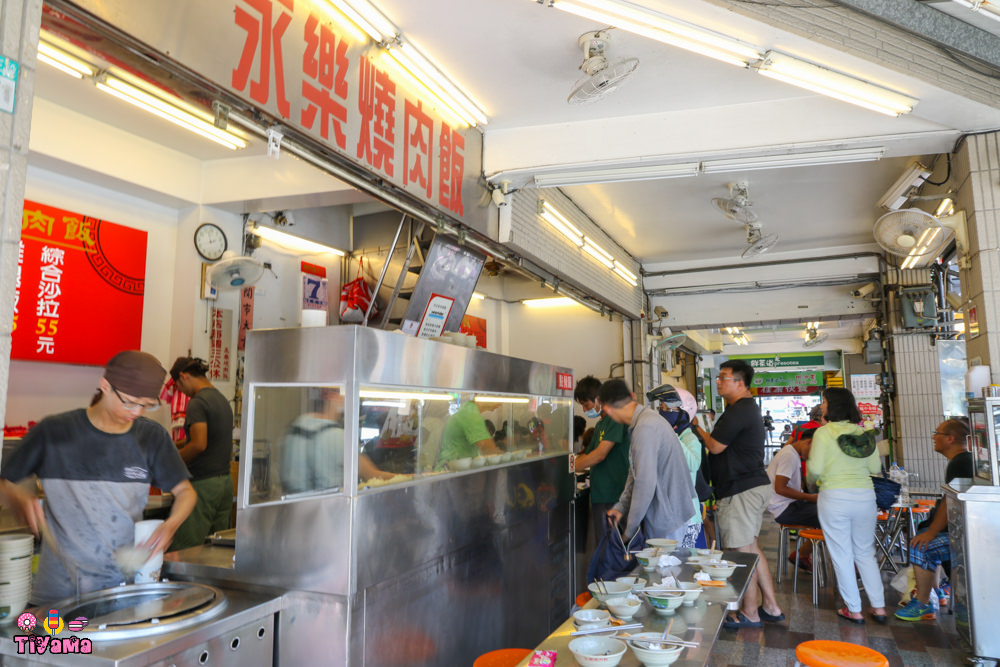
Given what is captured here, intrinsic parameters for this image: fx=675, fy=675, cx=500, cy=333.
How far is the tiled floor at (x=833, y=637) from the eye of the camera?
439 centimetres

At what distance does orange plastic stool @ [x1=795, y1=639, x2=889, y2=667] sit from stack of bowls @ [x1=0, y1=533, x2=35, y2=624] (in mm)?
2725

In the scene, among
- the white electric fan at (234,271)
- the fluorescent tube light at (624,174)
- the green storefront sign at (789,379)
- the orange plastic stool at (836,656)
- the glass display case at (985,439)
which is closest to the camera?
the orange plastic stool at (836,656)

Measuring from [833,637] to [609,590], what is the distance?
3.00m

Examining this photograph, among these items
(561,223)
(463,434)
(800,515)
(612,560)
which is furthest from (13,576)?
(800,515)

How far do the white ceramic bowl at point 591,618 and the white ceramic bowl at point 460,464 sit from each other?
137 centimetres

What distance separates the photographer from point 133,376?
2.51 metres

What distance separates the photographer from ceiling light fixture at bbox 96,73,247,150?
11.8 ft

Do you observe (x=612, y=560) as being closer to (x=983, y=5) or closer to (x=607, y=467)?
(x=607, y=467)

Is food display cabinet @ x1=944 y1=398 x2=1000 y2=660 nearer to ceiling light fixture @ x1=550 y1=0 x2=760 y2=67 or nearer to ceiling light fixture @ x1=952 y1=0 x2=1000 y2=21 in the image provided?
ceiling light fixture @ x1=952 y1=0 x2=1000 y2=21

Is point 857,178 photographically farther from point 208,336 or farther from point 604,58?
point 208,336

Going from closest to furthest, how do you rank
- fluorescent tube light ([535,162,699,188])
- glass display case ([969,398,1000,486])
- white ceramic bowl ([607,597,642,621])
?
1. white ceramic bowl ([607,597,642,621])
2. glass display case ([969,398,1000,486])
3. fluorescent tube light ([535,162,699,188])

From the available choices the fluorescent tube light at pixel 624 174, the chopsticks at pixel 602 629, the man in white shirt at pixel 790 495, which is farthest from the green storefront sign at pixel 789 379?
the chopsticks at pixel 602 629

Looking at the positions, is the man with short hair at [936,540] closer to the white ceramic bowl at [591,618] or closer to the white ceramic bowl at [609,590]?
the white ceramic bowl at [609,590]

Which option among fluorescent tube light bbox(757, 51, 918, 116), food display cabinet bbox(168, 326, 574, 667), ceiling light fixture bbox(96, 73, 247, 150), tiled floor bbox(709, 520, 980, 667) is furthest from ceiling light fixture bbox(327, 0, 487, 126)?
tiled floor bbox(709, 520, 980, 667)
